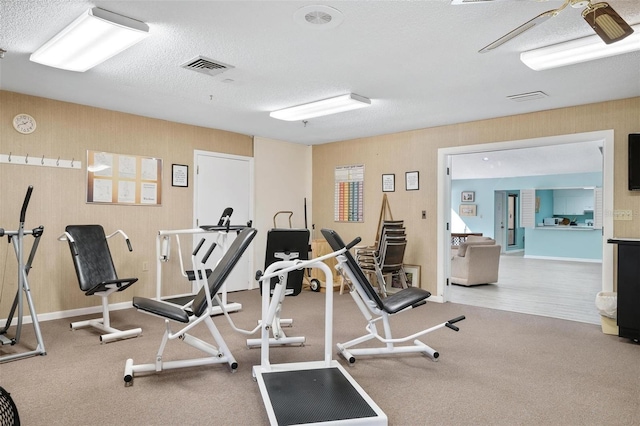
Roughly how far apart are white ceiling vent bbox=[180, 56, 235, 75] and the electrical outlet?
408cm

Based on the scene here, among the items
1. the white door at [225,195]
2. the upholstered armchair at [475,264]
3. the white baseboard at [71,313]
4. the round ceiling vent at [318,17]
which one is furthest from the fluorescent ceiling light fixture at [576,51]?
the white baseboard at [71,313]

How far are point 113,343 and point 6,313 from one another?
1.49 m

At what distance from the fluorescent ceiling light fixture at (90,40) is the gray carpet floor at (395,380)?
233 cm

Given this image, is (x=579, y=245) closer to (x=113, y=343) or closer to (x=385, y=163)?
(x=385, y=163)

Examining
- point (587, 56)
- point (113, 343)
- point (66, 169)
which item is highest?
point (587, 56)

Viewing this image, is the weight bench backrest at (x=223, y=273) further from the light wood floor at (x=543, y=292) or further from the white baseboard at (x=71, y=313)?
the light wood floor at (x=543, y=292)

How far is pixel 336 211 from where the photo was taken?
268 inches

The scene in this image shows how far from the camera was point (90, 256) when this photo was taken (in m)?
4.14

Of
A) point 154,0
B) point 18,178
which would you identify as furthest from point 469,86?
point 18,178

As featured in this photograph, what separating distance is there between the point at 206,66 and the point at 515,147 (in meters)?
3.71

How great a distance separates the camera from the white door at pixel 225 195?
5711mm

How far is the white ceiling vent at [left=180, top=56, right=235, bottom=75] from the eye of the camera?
3211 mm

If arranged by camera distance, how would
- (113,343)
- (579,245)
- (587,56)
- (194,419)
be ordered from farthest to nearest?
(579,245) → (113,343) → (587,56) → (194,419)

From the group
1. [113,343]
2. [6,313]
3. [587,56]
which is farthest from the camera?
[6,313]
